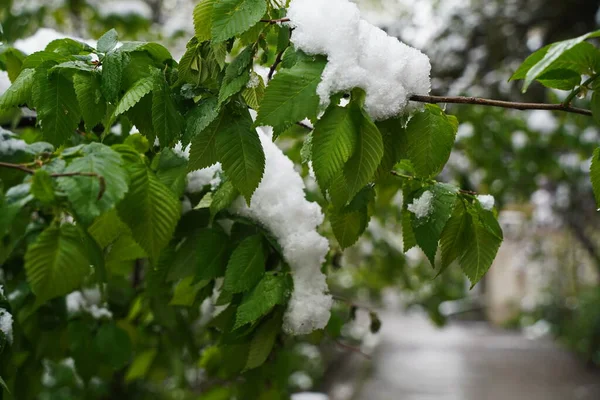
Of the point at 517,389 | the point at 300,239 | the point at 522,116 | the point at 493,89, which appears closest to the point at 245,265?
the point at 300,239

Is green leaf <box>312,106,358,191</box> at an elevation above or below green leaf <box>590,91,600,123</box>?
below

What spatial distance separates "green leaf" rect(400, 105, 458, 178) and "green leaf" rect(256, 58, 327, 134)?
0.22 metres

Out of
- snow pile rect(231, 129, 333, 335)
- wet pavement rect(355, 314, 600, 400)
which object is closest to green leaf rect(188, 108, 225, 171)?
snow pile rect(231, 129, 333, 335)

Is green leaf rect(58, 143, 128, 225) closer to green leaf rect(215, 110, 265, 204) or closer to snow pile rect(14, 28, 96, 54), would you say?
green leaf rect(215, 110, 265, 204)

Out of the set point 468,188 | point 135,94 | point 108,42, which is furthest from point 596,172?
point 468,188

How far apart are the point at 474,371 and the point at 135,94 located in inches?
369

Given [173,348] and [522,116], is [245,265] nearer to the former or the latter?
[173,348]

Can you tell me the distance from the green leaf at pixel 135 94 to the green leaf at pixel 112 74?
0.03 metres

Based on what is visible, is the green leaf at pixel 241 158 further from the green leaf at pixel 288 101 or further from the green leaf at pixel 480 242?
the green leaf at pixel 480 242

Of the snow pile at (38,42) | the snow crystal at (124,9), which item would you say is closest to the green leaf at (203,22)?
the snow pile at (38,42)

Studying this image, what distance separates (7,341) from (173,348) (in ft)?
3.70

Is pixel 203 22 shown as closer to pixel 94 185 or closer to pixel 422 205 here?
pixel 94 185

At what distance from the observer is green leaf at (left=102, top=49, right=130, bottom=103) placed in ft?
3.15

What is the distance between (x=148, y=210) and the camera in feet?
2.89
